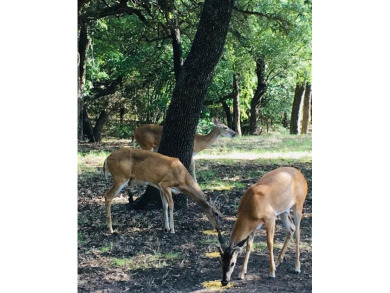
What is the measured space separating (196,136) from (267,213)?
3.48ft

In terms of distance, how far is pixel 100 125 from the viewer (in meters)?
5.89

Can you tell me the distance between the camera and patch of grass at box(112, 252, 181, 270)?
221 inches

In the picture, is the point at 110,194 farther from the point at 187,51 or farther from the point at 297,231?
the point at 297,231

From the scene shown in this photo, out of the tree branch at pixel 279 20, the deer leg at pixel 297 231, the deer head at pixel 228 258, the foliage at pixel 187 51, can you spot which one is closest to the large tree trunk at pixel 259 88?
the foliage at pixel 187 51

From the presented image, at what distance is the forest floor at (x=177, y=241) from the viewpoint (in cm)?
550

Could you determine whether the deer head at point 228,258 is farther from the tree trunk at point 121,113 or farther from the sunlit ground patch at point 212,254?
the tree trunk at point 121,113

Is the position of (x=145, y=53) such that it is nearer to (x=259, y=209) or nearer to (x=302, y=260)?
(x=259, y=209)

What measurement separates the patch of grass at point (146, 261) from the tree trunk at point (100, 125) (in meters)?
0.96

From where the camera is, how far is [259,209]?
5512 mm

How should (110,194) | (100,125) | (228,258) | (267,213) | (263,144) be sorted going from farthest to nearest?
(263,144), (110,194), (100,125), (267,213), (228,258)

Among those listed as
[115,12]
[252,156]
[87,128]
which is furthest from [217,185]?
[115,12]

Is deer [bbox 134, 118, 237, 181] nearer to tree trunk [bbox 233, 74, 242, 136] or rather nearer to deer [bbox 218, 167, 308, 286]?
tree trunk [bbox 233, 74, 242, 136]
